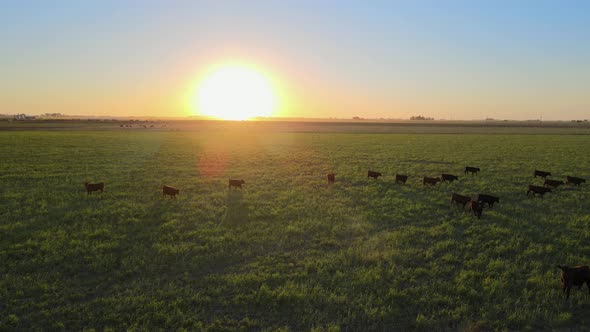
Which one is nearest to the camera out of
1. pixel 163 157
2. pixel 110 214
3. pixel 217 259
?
pixel 217 259

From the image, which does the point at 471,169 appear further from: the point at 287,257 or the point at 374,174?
the point at 287,257

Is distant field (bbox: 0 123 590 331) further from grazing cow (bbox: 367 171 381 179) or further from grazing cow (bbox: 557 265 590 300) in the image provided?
grazing cow (bbox: 367 171 381 179)

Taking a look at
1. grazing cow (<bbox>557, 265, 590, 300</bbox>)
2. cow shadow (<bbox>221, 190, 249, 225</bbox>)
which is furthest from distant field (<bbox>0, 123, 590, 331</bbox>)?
grazing cow (<bbox>557, 265, 590, 300</bbox>)

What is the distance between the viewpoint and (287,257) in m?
11.7

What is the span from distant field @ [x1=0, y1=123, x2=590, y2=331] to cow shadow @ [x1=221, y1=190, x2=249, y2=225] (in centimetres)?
8

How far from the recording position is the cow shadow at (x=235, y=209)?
15.6 m

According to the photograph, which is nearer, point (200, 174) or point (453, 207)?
point (453, 207)

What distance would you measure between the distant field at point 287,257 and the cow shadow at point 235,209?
0.08m

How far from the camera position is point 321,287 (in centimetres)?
966

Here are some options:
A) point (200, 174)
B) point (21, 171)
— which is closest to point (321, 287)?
point (200, 174)

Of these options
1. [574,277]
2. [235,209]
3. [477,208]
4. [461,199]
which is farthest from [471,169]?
[574,277]

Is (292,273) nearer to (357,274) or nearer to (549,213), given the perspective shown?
(357,274)

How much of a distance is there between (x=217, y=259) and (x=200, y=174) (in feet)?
55.7

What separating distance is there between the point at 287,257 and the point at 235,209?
6272 millimetres
